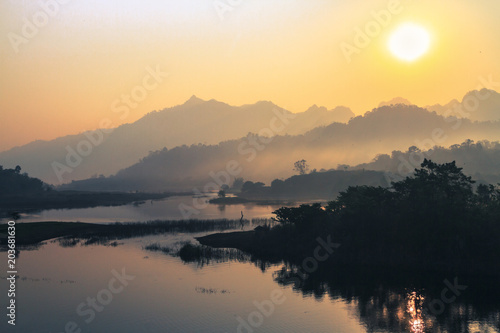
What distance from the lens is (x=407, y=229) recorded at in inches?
2232

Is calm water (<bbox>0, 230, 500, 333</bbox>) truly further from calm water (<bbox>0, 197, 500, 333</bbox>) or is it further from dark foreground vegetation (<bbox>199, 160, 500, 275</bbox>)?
dark foreground vegetation (<bbox>199, 160, 500, 275</bbox>)

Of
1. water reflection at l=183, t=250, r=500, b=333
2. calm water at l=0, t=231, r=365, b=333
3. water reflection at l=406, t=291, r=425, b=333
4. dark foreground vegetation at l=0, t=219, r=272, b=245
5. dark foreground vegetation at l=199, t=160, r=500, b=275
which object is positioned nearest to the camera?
water reflection at l=406, t=291, r=425, b=333

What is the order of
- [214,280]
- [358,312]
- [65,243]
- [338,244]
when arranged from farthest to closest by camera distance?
[65,243] → [338,244] → [214,280] → [358,312]

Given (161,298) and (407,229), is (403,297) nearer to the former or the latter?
(407,229)

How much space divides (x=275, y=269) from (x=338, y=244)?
32.9ft

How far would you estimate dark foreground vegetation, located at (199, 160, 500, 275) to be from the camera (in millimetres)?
53281

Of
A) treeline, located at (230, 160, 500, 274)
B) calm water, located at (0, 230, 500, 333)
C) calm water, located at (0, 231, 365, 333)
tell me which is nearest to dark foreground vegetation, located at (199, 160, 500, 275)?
treeline, located at (230, 160, 500, 274)

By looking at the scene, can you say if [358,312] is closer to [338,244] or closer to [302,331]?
[302,331]

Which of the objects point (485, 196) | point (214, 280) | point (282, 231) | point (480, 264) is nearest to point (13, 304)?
point (214, 280)

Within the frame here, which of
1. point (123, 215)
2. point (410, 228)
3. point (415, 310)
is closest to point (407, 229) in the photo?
point (410, 228)

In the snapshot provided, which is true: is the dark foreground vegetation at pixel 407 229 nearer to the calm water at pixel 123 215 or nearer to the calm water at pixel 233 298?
the calm water at pixel 233 298

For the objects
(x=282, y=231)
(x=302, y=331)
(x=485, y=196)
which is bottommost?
(x=302, y=331)

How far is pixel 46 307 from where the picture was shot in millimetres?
40219

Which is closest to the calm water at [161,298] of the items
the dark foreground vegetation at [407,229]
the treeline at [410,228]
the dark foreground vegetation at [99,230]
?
the dark foreground vegetation at [407,229]
